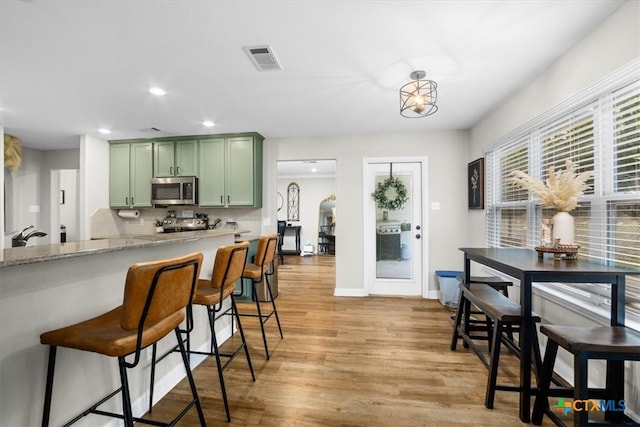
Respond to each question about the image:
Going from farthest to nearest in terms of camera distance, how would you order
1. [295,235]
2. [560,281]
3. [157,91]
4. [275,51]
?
[295,235], [157,91], [275,51], [560,281]

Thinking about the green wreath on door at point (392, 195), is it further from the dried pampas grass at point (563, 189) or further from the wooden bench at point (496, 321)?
A: the dried pampas grass at point (563, 189)

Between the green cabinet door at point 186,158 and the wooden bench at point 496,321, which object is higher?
the green cabinet door at point 186,158

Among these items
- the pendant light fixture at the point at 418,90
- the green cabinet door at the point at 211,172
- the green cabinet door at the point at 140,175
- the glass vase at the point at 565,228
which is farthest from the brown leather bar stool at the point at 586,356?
the green cabinet door at the point at 140,175

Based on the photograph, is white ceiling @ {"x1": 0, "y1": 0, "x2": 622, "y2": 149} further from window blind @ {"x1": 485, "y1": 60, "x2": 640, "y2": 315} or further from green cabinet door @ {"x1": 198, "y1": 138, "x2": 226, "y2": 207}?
green cabinet door @ {"x1": 198, "y1": 138, "x2": 226, "y2": 207}

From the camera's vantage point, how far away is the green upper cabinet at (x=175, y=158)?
4.23 m

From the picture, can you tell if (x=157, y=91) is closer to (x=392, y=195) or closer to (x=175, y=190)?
(x=175, y=190)

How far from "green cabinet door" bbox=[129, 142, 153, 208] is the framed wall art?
4.59 metres

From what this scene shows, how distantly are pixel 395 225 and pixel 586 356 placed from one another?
2.99 meters

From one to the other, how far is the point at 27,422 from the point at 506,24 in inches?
121

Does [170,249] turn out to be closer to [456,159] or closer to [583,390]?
[583,390]

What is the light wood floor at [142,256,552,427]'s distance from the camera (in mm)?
1692

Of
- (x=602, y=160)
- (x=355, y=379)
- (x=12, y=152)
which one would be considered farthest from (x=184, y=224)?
(x=602, y=160)

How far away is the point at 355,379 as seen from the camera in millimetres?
2059

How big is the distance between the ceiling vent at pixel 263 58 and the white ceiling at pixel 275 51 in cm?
5
